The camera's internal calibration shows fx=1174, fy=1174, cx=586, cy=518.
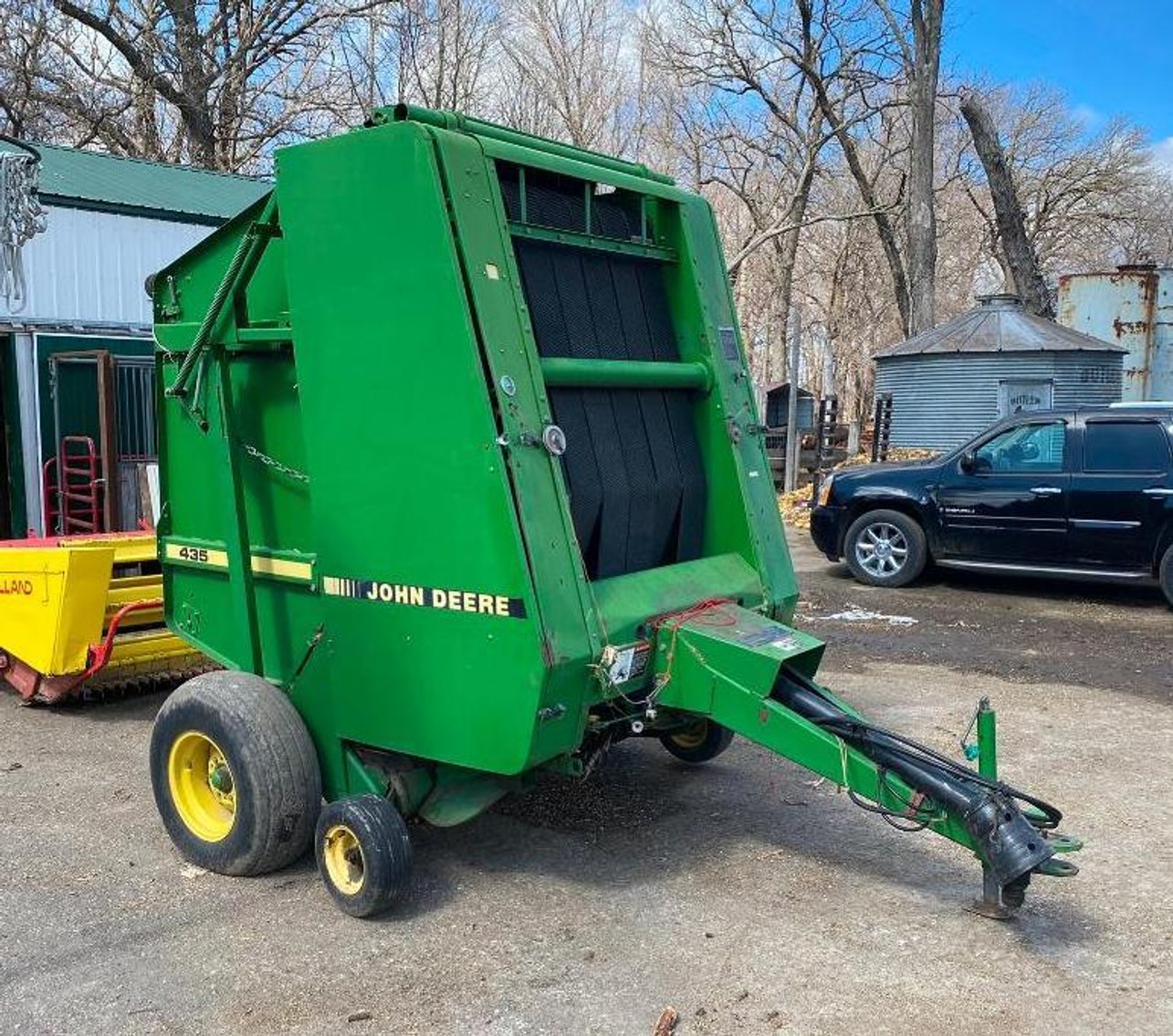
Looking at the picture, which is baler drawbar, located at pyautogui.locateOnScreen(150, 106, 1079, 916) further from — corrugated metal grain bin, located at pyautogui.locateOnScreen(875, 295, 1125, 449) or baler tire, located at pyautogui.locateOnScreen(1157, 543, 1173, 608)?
corrugated metal grain bin, located at pyautogui.locateOnScreen(875, 295, 1125, 449)

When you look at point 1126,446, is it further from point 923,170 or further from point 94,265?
point 923,170

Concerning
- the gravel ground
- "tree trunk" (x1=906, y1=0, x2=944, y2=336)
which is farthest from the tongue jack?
"tree trunk" (x1=906, y1=0, x2=944, y2=336)

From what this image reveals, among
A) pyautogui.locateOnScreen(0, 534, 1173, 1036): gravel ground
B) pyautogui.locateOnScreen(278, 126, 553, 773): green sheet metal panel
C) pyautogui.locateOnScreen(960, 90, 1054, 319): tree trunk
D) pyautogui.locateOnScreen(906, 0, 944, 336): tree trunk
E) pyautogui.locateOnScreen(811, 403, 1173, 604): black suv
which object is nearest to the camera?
pyautogui.locateOnScreen(0, 534, 1173, 1036): gravel ground

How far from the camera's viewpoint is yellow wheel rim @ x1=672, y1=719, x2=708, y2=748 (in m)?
5.70

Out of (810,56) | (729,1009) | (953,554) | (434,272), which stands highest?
(810,56)

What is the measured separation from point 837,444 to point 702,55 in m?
12.6

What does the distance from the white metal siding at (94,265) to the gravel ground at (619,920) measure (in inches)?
250

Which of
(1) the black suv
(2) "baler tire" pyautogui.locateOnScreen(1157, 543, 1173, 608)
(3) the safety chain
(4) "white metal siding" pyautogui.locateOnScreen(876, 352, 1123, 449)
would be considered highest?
(4) "white metal siding" pyautogui.locateOnScreen(876, 352, 1123, 449)

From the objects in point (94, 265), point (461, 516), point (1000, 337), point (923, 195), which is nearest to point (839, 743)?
point (461, 516)

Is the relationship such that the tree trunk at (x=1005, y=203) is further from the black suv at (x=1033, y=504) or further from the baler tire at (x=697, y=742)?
the baler tire at (x=697, y=742)

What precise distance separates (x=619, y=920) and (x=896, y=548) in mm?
7987

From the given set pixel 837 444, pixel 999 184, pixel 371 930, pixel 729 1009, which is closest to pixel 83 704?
pixel 371 930

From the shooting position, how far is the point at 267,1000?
3648mm

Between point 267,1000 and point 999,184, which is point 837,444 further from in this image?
point 267,1000
